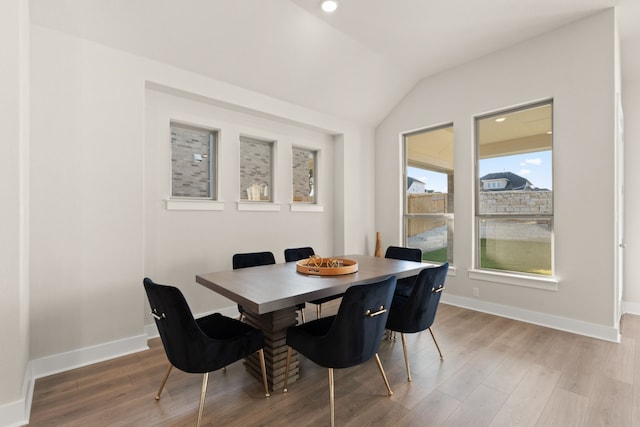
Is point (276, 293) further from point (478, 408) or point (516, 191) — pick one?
point (516, 191)

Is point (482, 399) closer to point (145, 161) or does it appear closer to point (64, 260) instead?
point (64, 260)

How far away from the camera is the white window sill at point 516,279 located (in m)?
3.45

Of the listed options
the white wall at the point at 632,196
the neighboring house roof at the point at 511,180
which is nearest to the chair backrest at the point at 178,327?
Result: the neighboring house roof at the point at 511,180

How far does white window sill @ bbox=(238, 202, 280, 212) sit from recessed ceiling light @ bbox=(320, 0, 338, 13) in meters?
2.32

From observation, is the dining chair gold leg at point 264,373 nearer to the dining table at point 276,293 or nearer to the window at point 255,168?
the dining table at point 276,293

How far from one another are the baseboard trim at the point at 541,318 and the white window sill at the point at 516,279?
296 millimetres

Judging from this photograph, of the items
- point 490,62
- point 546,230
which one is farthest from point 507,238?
point 490,62

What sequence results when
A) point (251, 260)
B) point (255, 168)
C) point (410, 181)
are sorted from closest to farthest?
point (251, 260) → point (255, 168) → point (410, 181)

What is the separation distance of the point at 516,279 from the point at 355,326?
9.51 feet

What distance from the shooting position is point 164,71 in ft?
9.98

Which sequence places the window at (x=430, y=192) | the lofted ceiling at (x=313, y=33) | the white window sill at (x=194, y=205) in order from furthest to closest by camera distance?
the window at (x=430, y=192)
the white window sill at (x=194, y=205)
the lofted ceiling at (x=313, y=33)

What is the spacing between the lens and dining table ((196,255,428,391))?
6.20 ft

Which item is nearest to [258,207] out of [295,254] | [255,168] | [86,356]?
[255,168]

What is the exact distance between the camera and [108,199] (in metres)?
2.73
